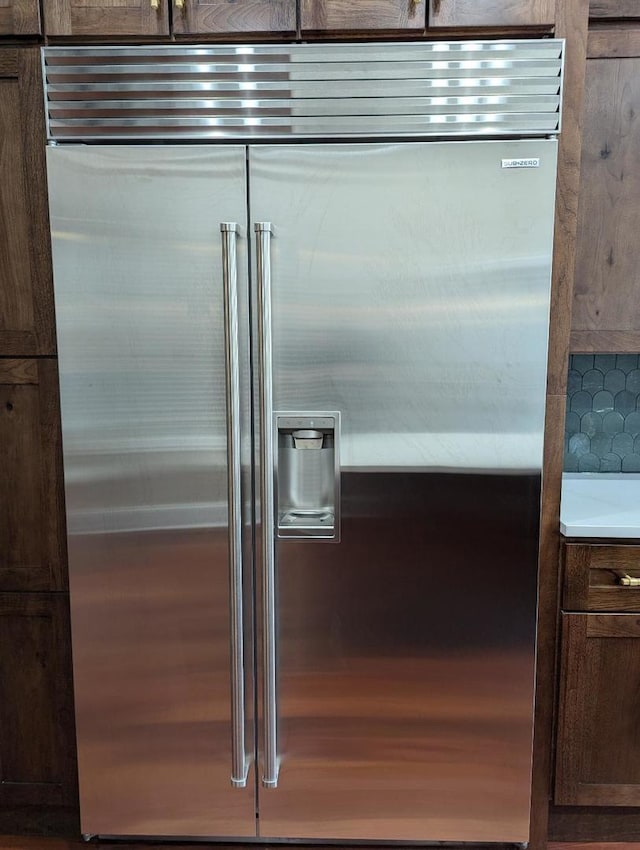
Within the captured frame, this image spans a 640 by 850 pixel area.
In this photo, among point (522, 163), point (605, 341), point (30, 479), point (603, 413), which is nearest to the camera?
point (522, 163)

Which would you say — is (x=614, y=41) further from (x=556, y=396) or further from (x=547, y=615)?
(x=547, y=615)

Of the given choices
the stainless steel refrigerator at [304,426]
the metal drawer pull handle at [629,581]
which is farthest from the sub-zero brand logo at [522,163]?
the metal drawer pull handle at [629,581]

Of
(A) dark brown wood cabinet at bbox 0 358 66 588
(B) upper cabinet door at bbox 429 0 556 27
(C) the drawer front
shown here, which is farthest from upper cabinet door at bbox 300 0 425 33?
(C) the drawer front

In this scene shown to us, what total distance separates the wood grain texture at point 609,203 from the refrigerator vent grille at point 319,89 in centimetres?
31

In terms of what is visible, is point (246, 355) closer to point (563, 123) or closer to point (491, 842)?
point (563, 123)

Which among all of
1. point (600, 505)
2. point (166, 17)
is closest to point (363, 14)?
point (166, 17)

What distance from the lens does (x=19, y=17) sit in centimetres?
140

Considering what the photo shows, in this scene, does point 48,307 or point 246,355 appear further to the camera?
point 48,307

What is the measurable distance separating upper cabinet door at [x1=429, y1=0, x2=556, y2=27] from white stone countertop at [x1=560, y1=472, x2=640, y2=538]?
Answer: 114 cm

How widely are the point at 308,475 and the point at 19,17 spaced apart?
123 cm

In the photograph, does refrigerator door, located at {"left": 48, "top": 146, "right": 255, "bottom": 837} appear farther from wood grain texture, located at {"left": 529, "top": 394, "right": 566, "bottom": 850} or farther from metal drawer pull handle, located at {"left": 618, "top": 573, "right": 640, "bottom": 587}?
metal drawer pull handle, located at {"left": 618, "top": 573, "right": 640, "bottom": 587}

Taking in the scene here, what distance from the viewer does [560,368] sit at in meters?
1.46

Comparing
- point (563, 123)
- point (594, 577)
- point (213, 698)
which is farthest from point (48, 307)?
point (594, 577)

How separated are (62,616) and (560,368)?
138 cm
